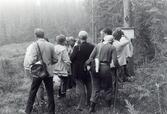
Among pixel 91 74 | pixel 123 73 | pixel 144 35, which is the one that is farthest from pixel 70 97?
pixel 144 35

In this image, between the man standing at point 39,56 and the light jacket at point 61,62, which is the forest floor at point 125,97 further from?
the man standing at point 39,56

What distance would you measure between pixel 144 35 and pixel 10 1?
114 feet

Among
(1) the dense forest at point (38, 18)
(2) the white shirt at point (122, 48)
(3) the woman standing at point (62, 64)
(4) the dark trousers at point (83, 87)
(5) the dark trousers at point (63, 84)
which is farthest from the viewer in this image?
(1) the dense forest at point (38, 18)

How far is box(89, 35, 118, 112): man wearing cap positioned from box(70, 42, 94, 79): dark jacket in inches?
16.4

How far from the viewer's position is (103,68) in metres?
8.54

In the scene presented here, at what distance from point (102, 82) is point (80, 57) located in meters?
0.96

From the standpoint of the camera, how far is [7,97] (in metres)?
11.2

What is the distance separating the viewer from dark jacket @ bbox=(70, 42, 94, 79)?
8.92 meters

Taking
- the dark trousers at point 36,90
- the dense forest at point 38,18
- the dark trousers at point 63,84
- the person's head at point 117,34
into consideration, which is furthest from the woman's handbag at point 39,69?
the dense forest at point 38,18

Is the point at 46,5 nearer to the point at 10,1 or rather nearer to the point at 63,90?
the point at 10,1

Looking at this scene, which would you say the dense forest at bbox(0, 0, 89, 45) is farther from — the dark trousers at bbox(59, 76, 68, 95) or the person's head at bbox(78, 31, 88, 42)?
the person's head at bbox(78, 31, 88, 42)

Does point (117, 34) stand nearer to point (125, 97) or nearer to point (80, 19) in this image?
point (125, 97)

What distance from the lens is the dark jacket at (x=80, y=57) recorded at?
29.3 ft

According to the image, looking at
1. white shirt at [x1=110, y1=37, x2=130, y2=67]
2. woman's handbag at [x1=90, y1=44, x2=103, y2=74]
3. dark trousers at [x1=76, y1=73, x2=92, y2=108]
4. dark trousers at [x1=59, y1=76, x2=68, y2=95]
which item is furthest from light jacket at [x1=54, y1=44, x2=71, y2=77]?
white shirt at [x1=110, y1=37, x2=130, y2=67]
